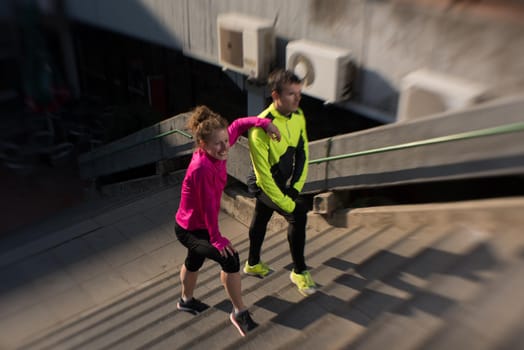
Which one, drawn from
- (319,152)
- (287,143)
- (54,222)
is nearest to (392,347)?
(287,143)

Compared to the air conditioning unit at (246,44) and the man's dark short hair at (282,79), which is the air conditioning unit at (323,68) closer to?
the air conditioning unit at (246,44)

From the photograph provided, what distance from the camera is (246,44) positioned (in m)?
7.25

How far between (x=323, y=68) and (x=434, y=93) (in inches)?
69.0

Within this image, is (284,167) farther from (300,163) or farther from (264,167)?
(264,167)

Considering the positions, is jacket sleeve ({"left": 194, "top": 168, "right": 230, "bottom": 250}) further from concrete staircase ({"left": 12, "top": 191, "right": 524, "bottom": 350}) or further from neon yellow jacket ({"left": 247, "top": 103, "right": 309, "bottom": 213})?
concrete staircase ({"left": 12, "top": 191, "right": 524, "bottom": 350})

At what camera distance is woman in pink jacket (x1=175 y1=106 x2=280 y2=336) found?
10.6 feet

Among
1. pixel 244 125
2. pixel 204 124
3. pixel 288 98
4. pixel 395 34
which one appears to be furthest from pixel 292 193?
pixel 395 34

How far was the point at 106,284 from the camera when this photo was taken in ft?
18.5

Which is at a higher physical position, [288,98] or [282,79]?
[282,79]

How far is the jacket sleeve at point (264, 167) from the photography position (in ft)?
12.0

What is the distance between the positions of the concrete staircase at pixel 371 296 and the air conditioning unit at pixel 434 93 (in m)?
1.23

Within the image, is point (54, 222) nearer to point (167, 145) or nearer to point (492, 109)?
point (167, 145)

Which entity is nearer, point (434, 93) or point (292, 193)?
point (292, 193)

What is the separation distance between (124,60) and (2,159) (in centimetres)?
448
